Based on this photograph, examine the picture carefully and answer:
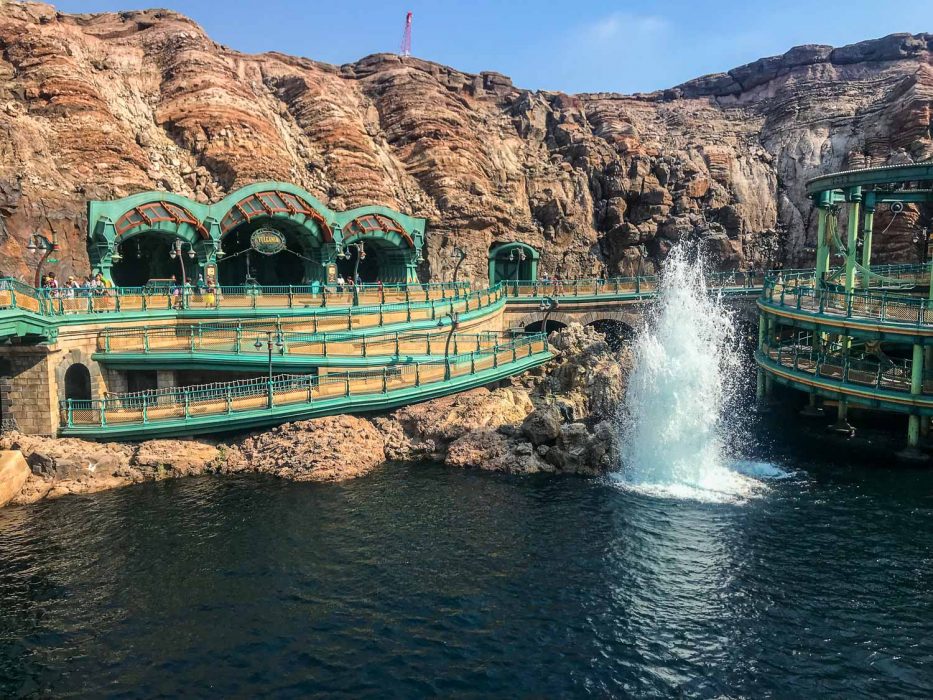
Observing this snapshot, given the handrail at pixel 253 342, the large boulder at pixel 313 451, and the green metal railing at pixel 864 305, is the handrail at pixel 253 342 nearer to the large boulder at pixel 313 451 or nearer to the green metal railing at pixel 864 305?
the large boulder at pixel 313 451

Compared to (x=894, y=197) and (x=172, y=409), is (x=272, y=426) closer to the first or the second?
(x=172, y=409)

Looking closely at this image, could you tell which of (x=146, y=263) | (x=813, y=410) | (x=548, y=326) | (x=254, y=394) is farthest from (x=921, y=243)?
(x=146, y=263)

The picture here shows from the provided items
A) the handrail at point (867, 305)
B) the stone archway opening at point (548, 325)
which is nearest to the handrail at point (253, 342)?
the handrail at point (867, 305)

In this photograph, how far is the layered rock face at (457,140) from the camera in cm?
4675

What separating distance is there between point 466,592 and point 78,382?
19950 millimetres

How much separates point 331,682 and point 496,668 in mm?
3318

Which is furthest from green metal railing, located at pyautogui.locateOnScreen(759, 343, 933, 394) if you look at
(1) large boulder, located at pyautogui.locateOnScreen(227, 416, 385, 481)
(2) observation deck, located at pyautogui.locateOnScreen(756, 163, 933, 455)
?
(1) large boulder, located at pyautogui.locateOnScreen(227, 416, 385, 481)

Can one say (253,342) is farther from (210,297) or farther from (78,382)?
(78,382)

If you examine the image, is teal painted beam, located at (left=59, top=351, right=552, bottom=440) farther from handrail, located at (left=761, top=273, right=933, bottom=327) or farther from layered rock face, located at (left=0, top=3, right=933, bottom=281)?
layered rock face, located at (left=0, top=3, right=933, bottom=281)

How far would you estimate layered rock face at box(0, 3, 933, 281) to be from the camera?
4675 cm

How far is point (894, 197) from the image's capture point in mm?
34438

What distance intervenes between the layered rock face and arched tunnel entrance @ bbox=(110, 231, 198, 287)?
3.76 metres

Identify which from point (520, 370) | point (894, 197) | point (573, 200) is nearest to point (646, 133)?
point (573, 200)

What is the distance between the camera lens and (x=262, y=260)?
4731 centimetres
